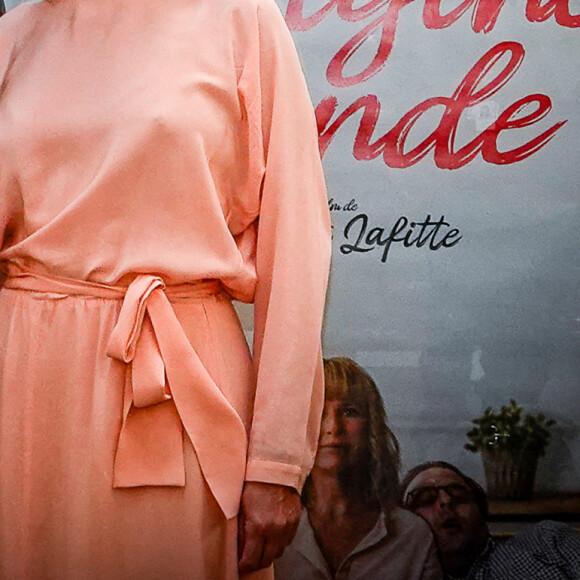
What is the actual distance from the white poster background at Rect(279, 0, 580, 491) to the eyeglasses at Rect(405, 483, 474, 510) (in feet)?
0.18

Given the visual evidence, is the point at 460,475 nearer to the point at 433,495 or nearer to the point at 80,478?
the point at 433,495

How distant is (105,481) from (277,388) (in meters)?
0.24

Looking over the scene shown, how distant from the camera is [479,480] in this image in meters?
1.94

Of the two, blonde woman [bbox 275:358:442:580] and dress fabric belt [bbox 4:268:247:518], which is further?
blonde woman [bbox 275:358:442:580]

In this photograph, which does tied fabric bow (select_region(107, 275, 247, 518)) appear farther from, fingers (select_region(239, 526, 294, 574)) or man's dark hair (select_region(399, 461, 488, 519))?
man's dark hair (select_region(399, 461, 488, 519))

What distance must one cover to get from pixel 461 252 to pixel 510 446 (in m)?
→ 0.45

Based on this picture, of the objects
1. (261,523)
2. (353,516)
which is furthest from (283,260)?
(353,516)

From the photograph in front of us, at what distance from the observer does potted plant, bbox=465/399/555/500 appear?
1.92 metres

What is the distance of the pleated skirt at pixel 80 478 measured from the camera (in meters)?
1.06

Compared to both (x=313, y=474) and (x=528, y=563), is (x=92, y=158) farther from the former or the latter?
(x=528, y=563)

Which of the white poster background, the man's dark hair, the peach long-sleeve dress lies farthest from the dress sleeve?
the man's dark hair

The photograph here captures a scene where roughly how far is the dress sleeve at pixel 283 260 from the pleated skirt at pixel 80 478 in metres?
0.08

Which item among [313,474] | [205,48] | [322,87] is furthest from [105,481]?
[322,87]

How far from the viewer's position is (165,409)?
108cm
